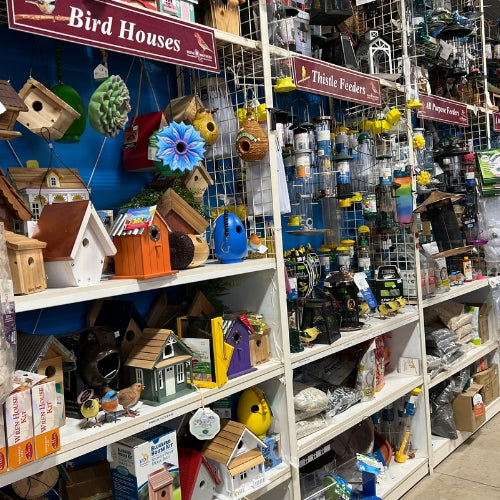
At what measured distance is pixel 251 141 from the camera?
2.04m

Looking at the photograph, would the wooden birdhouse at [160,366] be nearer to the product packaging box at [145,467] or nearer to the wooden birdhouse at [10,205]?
the product packaging box at [145,467]

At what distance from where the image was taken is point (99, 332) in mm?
1788

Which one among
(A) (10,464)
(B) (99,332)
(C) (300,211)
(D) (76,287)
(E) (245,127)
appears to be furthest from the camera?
(C) (300,211)

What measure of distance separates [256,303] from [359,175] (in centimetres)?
112

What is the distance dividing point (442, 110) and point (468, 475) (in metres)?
2.15

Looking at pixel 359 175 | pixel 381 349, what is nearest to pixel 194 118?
pixel 359 175

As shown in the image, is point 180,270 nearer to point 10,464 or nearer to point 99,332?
point 99,332

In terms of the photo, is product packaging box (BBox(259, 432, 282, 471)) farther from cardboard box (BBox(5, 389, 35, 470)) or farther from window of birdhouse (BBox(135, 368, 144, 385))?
cardboard box (BBox(5, 389, 35, 470))

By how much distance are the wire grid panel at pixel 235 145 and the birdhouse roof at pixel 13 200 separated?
834 millimetres

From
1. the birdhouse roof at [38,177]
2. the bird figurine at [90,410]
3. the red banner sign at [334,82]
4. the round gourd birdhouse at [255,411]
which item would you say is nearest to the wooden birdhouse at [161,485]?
the bird figurine at [90,410]

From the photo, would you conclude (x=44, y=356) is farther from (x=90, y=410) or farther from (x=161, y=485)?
(x=161, y=485)

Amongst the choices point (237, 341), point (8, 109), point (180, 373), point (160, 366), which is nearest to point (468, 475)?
point (237, 341)

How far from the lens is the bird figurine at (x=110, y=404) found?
62.2 inches

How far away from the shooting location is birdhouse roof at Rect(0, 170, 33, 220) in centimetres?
148
